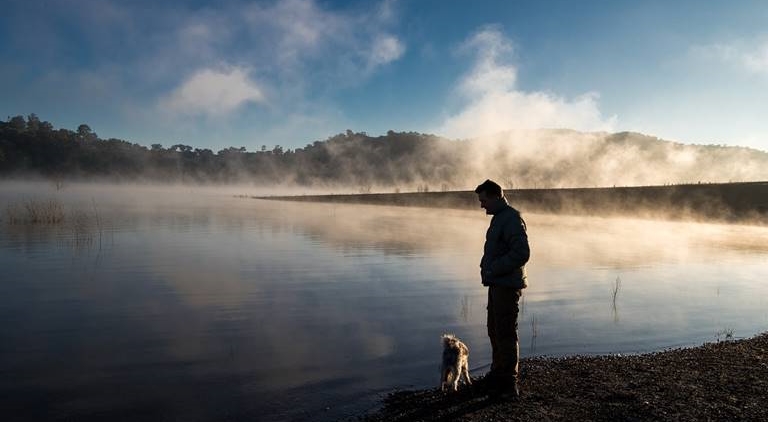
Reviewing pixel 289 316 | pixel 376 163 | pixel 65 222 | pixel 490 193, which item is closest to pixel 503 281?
pixel 490 193

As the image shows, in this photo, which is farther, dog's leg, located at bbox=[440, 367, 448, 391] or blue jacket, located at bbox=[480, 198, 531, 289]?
dog's leg, located at bbox=[440, 367, 448, 391]

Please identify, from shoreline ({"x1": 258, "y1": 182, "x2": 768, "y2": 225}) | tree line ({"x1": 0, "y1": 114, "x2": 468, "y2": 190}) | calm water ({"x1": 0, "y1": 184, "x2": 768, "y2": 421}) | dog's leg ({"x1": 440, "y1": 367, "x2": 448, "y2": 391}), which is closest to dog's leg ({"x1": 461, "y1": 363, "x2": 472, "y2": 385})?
dog's leg ({"x1": 440, "y1": 367, "x2": 448, "y2": 391})

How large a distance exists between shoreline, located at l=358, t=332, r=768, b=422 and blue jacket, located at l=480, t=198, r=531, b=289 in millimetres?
1435

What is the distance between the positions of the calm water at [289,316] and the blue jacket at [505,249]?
1999 millimetres

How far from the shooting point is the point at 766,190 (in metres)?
39.0

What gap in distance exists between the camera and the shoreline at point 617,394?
5887 mm

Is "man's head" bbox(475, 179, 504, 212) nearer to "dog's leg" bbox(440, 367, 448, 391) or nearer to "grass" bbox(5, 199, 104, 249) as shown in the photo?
"dog's leg" bbox(440, 367, 448, 391)

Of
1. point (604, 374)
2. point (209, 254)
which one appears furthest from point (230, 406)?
point (209, 254)

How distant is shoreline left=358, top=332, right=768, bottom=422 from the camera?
5.89 metres

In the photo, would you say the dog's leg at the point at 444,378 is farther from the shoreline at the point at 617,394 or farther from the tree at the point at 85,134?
the tree at the point at 85,134

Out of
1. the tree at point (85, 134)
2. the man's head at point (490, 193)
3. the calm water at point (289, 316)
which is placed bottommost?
the calm water at point (289, 316)

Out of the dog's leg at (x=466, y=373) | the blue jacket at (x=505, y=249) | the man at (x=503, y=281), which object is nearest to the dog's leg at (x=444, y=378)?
the dog's leg at (x=466, y=373)

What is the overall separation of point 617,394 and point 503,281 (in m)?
1.94

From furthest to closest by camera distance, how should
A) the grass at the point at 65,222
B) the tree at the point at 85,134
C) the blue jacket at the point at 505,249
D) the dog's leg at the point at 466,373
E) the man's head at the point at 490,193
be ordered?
the tree at the point at 85,134, the grass at the point at 65,222, the dog's leg at the point at 466,373, the man's head at the point at 490,193, the blue jacket at the point at 505,249
